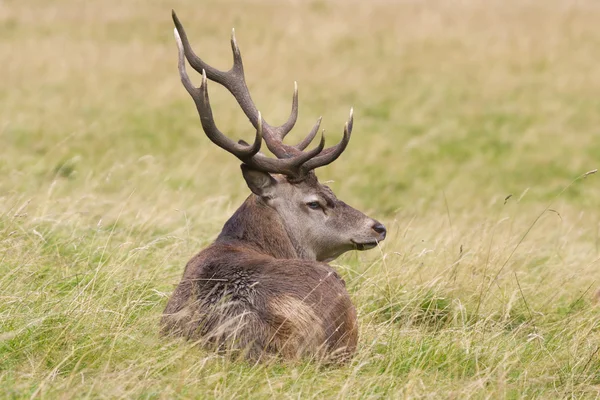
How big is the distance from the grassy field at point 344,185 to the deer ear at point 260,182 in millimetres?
747

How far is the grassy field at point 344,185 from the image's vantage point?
484cm

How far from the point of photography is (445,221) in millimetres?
9703

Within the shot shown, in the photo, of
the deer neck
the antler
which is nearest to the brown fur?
the deer neck

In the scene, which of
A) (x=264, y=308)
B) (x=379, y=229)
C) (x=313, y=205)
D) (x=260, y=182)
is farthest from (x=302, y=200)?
(x=264, y=308)

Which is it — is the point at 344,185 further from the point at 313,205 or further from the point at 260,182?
the point at 260,182

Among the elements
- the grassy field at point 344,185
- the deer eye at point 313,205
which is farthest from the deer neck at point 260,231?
the grassy field at point 344,185

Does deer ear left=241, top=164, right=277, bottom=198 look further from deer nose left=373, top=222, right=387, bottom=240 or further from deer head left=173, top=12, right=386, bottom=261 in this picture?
deer nose left=373, top=222, right=387, bottom=240

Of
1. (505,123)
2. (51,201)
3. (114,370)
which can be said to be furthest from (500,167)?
(114,370)

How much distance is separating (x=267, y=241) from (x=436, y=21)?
18.8m

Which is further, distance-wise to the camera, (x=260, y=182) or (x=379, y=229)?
(x=379, y=229)

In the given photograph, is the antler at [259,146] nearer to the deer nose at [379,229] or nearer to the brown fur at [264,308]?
the deer nose at [379,229]

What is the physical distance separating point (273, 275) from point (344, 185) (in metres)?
9.40

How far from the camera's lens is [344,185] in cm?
1445

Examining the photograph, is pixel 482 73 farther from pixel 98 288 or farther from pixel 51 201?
pixel 98 288
